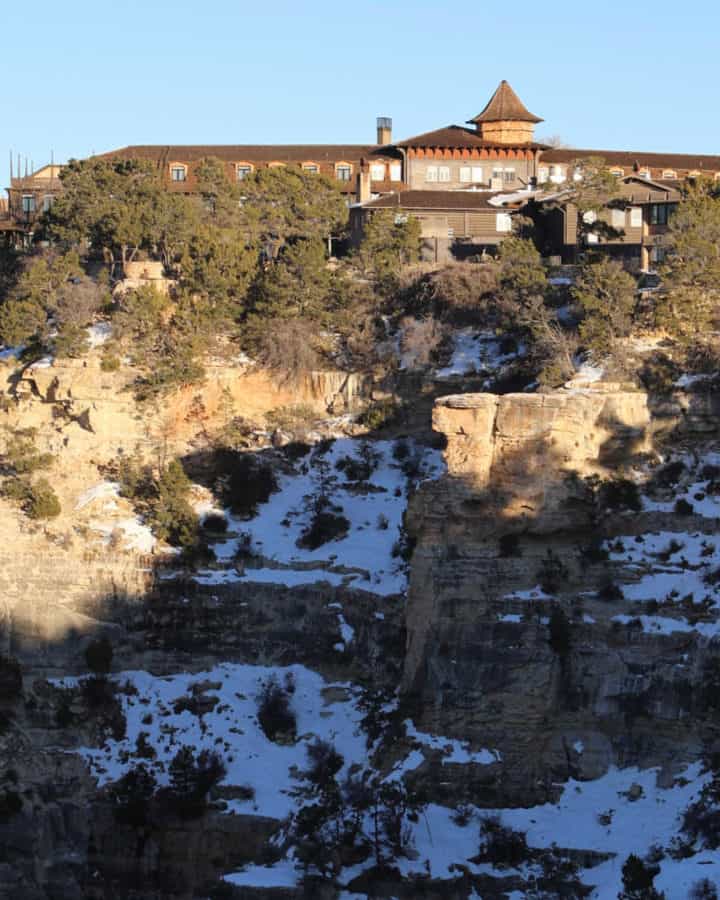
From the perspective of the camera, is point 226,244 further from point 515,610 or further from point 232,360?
point 515,610

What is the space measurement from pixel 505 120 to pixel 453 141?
9.09 ft

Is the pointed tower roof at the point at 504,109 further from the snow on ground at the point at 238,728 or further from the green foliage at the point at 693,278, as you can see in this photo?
the snow on ground at the point at 238,728

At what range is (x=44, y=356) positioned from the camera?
77.1 meters

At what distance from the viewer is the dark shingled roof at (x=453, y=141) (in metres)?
95.3

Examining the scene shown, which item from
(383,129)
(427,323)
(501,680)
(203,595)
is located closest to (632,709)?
(501,680)

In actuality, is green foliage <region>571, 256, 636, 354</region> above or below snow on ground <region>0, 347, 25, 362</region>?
above

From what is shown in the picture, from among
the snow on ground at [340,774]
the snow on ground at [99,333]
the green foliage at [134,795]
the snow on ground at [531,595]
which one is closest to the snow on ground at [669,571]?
→ the snow on ground at [531,595]

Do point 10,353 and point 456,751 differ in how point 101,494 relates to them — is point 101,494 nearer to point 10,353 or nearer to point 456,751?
point 10,353

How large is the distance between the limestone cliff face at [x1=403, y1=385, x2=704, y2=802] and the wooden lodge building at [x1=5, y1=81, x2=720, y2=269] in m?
22.7

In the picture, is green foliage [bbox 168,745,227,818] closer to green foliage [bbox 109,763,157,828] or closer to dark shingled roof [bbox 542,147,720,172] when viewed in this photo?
green foliage [bbox 109,763,157,828]

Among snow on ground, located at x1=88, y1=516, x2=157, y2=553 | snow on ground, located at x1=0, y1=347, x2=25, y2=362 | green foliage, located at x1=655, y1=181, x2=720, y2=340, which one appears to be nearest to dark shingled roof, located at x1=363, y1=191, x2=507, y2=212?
green foliage, located at x1=655, y1=181, x2=720, y2=340

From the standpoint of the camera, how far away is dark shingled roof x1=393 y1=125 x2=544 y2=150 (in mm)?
→ 95312

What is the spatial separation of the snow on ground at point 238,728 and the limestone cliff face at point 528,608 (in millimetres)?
2707

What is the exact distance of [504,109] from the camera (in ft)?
319
